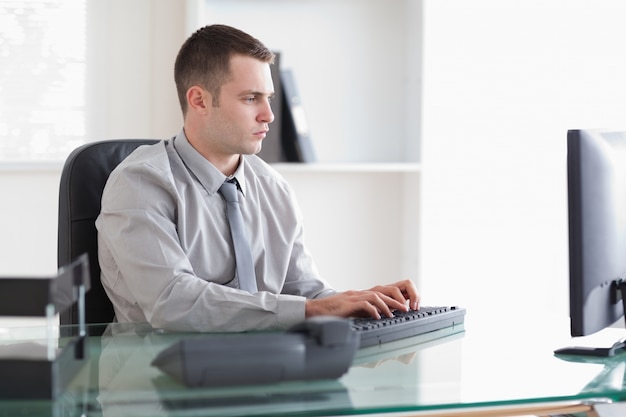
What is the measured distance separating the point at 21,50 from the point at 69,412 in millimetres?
2171

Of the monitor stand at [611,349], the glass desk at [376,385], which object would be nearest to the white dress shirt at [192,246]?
the glass desk at [376,385]

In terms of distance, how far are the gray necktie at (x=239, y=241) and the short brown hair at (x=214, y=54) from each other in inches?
8.0

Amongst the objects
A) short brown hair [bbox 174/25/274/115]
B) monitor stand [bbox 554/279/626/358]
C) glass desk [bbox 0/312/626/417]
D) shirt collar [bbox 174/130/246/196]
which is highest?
short brown hair [bbox 174/25/274/115]

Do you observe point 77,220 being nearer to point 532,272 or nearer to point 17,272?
point 17,272

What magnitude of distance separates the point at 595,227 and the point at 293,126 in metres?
1.78

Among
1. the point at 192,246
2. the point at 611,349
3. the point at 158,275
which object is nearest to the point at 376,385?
the point at 611,349

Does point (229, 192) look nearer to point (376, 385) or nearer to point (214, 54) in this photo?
point (214, 54)

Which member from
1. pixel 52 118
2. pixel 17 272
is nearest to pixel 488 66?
pixel 52 118

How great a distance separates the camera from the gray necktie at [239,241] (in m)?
1.93

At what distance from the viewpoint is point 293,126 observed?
10.3ft

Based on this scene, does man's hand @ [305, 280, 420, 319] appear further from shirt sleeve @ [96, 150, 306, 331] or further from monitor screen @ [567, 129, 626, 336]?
monitor screen @ [567, 129, 626, 336]

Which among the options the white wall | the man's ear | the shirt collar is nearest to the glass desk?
the shirt collar

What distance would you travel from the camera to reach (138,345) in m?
1.51

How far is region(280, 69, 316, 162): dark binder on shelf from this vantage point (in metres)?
3.10
